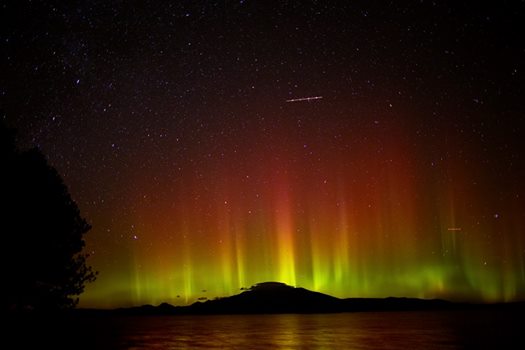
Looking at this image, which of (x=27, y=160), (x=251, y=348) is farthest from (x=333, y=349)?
(x=27, y=160)

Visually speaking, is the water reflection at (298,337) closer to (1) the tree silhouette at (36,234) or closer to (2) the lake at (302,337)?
(2) the lake at (302,337)

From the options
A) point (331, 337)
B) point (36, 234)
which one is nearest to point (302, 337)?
point (331, 337)

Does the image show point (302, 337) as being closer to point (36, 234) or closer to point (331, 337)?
point (331, 337)

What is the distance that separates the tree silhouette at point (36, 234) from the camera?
65.2ft

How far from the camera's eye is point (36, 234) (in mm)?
20844

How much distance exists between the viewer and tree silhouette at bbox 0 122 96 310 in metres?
19.9

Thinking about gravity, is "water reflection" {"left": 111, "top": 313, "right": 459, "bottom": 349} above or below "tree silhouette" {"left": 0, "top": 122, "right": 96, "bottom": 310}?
below

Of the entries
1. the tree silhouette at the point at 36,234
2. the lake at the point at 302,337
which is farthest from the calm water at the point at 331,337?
the tree silhouette at the point at 36,234

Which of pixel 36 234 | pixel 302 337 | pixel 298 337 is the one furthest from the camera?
pixel 298 337

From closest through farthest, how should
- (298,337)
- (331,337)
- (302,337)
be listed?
(331,337), (302,337), (298,337)

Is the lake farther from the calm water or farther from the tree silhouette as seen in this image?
the tree silhouette

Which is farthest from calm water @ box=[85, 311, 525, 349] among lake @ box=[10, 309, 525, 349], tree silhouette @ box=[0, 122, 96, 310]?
tree silhouette @ box=[0, 122, 96, 310]

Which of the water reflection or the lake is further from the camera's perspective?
the water reflection

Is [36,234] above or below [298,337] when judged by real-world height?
above
